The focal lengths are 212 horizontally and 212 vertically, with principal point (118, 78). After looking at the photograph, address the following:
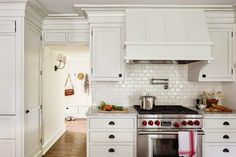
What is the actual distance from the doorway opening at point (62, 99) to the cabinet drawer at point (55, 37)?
0.70ft

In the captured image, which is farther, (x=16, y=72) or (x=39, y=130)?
(x=39, y=130)

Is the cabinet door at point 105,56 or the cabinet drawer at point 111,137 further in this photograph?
the cabinet door at point 105,56

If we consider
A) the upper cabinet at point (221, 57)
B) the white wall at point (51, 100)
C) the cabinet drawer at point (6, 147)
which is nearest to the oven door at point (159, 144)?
the upper cabinet at point (221, 57)

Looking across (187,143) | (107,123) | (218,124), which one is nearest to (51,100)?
(107,123)

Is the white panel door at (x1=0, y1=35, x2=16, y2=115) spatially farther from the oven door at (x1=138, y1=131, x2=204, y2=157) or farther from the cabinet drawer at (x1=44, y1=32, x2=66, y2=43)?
the oven door at (x1=138, y1=131, x2=204, y2=157)

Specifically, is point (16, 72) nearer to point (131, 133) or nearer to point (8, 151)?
point (8, 151)

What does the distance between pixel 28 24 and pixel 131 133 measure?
2.15 m

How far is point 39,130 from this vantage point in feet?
12.0

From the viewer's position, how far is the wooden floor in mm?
3965

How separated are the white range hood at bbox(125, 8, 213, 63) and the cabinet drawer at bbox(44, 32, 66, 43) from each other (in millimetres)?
1271

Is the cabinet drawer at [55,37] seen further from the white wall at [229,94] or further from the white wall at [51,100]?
the white wall at [229,94]

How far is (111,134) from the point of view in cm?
291

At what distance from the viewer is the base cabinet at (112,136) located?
2.90 metres

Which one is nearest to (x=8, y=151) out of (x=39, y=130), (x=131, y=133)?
(x=39, y=130)
